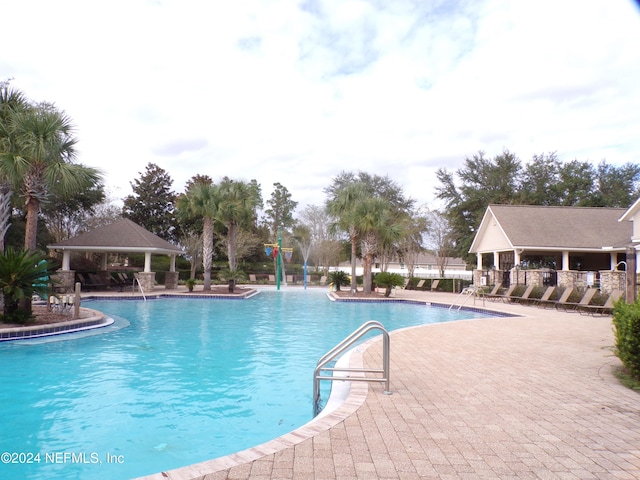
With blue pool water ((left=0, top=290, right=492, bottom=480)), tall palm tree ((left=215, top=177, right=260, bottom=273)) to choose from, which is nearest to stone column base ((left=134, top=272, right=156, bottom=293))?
tall palm tree ((left=215, top=177, right=260, bottom=273))

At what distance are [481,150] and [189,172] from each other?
29.7m

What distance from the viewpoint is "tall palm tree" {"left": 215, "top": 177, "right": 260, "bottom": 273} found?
25672 millimetres

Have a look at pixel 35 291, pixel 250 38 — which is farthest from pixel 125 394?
pixel 250 38

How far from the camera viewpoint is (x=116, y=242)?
2484 centimetres

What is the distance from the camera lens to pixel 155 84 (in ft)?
46.4

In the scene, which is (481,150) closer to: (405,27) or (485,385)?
(405,27)

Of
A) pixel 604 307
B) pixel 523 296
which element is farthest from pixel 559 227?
pixel 604 307

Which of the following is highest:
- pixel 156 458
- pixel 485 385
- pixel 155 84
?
pixel 155 84

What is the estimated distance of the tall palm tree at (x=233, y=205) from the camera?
2567 cm

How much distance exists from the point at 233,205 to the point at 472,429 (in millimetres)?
23276

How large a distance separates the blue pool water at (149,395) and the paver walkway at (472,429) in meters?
1.58

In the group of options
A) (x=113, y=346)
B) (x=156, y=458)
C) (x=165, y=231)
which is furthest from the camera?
(x=165, y=231)

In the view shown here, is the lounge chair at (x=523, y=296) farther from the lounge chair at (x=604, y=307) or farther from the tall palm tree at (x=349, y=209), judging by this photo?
the tall palm tree at (x=349, y=209)

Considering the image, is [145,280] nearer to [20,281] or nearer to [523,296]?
[20,281]
